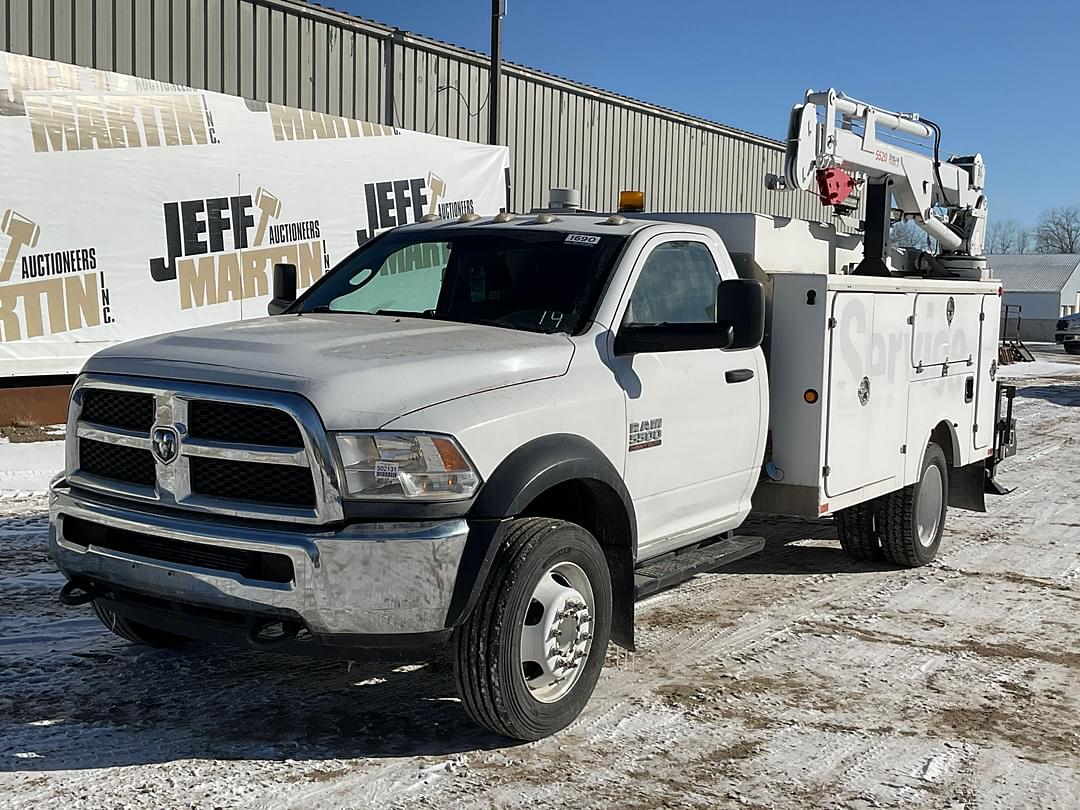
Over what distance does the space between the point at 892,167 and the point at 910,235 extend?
8.30 ft

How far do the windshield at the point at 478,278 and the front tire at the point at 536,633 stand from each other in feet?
3.30

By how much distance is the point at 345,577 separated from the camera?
384 centimetres

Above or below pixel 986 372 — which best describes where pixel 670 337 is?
above

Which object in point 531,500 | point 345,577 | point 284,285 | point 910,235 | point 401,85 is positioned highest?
point 401,85

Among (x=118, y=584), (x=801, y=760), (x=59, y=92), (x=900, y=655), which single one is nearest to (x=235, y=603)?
(x=118, y=584)

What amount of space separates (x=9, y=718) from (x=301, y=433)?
1735mm

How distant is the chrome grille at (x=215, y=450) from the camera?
12.7ft

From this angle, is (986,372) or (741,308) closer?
(741,308)

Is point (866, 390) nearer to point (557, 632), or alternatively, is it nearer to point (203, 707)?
point (557, 632)

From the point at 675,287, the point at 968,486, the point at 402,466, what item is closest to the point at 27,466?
the point at 675,287

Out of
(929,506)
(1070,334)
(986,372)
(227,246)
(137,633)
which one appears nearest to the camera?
(137,633)

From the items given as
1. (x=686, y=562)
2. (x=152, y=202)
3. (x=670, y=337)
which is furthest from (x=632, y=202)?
(x=152, y=202)

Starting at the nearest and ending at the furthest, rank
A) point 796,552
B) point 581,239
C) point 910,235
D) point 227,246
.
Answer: point 581,239, point 796,552, point 910,235, point 227,246

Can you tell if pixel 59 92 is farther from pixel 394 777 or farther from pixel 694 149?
pixel 694 149
